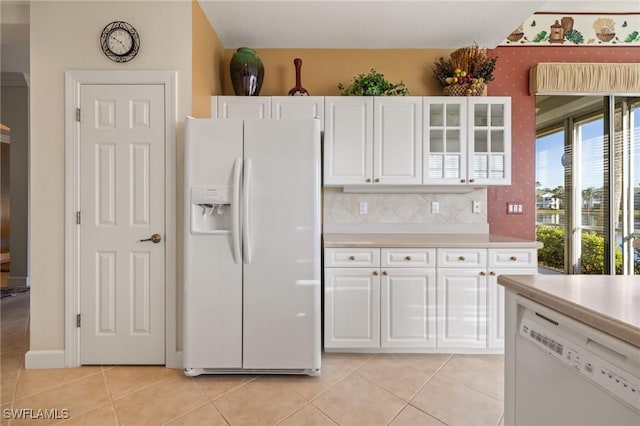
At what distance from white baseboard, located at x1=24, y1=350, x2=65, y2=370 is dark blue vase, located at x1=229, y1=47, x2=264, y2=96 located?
2.47 meters

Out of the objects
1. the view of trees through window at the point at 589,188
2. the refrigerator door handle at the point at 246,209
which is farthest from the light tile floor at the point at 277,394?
the view of trees through window at the point at 589,188

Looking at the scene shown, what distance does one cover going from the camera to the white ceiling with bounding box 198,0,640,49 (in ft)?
7.32

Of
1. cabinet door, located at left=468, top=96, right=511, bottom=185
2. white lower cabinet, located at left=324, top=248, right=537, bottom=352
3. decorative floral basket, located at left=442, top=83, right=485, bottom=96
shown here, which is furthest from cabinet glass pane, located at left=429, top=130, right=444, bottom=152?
white lower cabinet, located at left=324, top=248, right=537, bottom=352

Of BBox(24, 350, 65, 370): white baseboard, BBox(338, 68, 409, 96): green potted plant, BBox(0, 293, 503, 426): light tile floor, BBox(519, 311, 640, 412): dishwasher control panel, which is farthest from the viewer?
BBox(338, 68, 409, 96): green potted plant

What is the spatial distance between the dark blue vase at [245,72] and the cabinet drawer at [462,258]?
2139 mm

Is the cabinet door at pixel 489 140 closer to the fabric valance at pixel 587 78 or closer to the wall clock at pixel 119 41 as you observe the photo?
the fabric valance at pixel 587 78

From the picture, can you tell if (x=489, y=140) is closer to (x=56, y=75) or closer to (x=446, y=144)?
(x=446, y=144)

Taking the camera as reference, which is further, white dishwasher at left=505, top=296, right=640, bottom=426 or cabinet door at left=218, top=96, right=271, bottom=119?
cabinet door at left=218, top=96, right=271, bottom=119

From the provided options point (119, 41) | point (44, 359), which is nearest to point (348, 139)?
point (119, 41)

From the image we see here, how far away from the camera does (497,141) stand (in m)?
2.50

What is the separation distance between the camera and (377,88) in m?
2.46

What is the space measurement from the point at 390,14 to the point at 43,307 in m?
3.49

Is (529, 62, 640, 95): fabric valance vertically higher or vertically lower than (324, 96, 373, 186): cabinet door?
higher

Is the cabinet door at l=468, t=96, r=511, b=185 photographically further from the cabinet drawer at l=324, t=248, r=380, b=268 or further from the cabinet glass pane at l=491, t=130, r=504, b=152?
the cabinet drawer at l=324, t=248, r=380, b=268
